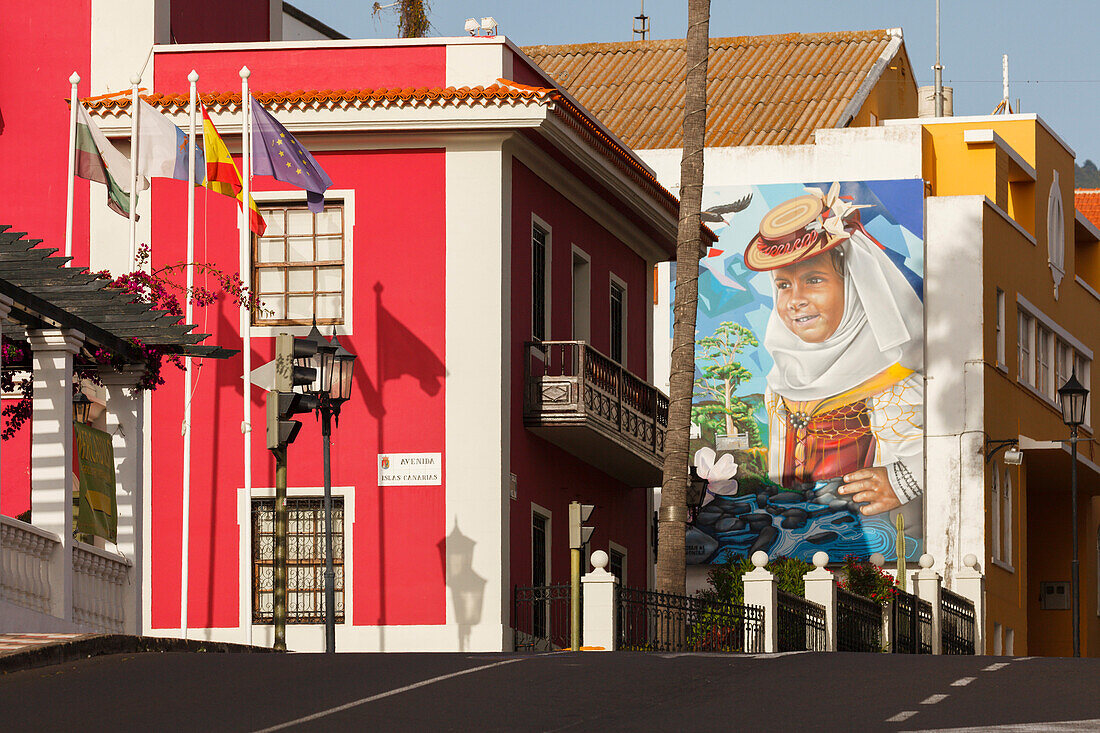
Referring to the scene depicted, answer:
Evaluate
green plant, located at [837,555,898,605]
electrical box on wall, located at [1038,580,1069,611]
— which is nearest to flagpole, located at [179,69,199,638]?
green plant, located at [837,555,898,605]

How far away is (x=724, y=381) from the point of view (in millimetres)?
43750

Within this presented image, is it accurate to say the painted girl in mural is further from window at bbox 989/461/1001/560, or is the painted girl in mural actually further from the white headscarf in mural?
window at bbox 989/461/1001/560

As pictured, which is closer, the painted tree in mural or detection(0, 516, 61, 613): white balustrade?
detection(0, 516, 61, 613): white balustrade

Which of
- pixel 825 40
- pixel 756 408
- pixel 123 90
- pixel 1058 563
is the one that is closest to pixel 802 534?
pixel 756 408

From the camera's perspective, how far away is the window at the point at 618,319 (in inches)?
1270

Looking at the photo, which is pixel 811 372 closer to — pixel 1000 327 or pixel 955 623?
pixel 1000 327

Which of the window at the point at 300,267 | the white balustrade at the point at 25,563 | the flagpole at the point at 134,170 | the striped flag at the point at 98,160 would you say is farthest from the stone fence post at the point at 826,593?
the white balustrade at the point at 25,563

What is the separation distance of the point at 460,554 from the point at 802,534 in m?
17.7

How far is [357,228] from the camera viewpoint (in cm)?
2680

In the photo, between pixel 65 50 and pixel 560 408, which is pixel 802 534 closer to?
pixel 560 408

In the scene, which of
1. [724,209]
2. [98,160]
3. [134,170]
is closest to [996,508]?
[724,209]

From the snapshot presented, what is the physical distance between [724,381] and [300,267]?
60.3 feet

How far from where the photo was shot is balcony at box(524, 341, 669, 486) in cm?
2731

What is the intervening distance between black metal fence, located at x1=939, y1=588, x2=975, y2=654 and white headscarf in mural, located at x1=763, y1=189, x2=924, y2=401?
835 cm
